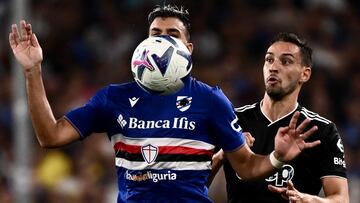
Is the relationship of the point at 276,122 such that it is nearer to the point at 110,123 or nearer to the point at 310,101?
the point at 110,123

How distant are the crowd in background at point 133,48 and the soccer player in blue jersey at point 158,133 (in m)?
5.52

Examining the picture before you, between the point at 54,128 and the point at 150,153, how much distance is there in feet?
1.84

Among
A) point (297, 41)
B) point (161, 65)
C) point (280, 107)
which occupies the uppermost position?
point (161, 65)

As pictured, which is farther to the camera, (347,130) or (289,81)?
(347,130)

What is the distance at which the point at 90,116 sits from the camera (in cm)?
588

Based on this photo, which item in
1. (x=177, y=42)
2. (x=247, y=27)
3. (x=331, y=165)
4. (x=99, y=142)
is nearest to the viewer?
(x=177, y=42)

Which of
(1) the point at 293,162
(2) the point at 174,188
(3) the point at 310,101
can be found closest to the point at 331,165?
(1) the point at 293,162

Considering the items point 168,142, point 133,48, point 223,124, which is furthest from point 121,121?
point 133,48

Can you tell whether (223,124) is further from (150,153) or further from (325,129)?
(325,129)

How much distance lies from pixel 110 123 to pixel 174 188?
0.56 metres

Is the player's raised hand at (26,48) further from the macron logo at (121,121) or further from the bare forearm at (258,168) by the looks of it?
the bare forearm at (258,168)

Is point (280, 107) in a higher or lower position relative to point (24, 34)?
lower

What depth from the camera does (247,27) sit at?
1312 centimetres

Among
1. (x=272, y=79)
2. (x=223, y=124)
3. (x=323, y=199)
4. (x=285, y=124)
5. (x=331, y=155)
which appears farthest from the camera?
(x=285, y=124)
